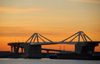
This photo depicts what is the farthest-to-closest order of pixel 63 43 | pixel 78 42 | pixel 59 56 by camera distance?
pixel 63 43, pixel 78 42, pixel 59 56

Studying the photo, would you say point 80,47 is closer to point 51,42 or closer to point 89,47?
point 89,47

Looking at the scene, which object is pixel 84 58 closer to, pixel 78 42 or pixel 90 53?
pixel 90 53

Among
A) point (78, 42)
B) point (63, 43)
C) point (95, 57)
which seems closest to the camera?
point (95, 57)

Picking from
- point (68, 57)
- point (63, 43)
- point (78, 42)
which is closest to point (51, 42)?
point (63, 43)

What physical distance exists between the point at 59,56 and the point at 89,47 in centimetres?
1956

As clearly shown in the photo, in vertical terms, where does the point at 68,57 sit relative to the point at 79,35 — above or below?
below

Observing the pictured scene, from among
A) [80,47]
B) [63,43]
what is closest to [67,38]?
[63,43]

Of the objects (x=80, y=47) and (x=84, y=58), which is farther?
(x=80, y=47)

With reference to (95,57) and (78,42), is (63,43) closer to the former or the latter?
(78,42)

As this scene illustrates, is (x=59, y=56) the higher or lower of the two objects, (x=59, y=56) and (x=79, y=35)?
the lower

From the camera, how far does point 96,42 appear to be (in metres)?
172

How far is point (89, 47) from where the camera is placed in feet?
567

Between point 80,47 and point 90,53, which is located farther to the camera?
point 80,47

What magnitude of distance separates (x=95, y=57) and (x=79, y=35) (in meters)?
34.0
